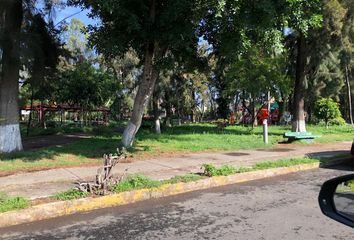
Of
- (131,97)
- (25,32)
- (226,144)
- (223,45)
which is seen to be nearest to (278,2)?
(223,45)

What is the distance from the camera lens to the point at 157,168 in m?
11.2

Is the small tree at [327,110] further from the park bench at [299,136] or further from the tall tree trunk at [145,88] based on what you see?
the tall tree trunk at [145,88]

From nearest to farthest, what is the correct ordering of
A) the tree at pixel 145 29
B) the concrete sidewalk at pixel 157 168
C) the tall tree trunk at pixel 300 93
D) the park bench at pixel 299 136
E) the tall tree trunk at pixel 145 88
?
the concrete sidewalk at pixel 157 168 → the tree at pixel 145 29 → the tall tree trunk at pixel 145 88 → the park bench at pixel 299 136 → the tall tree trunk at pixel 300 93

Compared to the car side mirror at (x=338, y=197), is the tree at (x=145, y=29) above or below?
above

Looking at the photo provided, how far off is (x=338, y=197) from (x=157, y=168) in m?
8.36

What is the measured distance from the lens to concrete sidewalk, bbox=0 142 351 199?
879cm

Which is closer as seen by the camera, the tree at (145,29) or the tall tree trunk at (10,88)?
the tree at (145,29)

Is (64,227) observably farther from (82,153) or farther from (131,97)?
(131,97)

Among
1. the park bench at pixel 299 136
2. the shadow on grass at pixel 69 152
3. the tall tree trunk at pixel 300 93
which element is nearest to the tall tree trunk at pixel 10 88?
the shadow on grass at pixel 69 152

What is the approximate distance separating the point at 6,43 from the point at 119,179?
6.56m

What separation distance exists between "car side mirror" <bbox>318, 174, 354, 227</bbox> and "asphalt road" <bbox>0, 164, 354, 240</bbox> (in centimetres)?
302

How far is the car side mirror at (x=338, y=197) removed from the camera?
2.90 m

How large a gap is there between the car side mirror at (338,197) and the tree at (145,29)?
27.8 ft

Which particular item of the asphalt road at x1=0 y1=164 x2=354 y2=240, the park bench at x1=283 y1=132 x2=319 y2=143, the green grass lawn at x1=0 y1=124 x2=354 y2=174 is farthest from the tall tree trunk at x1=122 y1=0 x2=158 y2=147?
the park bench at x1=283 y1=132 x2=319 y2=143
